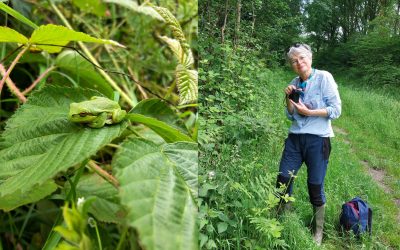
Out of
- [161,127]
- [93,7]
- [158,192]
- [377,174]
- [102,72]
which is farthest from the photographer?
[93,7]

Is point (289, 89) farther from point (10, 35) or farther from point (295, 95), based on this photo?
point (10, 35)

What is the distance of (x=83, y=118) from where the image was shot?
43cm

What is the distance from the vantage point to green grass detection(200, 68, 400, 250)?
0.65 metres

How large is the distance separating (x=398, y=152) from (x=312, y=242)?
0.65ft

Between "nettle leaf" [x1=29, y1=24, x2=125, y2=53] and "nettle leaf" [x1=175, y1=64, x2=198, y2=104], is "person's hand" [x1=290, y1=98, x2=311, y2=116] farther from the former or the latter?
"nettle leaf" [x1=29, y1=24, x2=125, y2=53]

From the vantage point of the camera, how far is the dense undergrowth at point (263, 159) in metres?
0.64

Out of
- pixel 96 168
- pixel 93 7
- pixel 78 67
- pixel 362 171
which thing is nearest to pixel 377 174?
pixel 362 171

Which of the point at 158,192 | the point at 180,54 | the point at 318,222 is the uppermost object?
the point at 180,54

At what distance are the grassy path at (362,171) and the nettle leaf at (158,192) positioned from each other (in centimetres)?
31

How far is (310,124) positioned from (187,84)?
0.66 ft

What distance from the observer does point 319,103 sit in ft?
2.20

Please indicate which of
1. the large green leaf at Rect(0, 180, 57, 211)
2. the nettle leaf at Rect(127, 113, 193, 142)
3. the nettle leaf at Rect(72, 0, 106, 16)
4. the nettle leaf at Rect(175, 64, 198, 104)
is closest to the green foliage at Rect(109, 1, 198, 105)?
the nettle leaf at Rect(175, 64, 198, 104)

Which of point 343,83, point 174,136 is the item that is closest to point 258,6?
point 343,83

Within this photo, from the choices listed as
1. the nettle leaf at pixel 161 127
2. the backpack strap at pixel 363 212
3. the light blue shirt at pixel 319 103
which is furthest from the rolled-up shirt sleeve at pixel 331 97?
the nettle leaf at pixel 161 127
